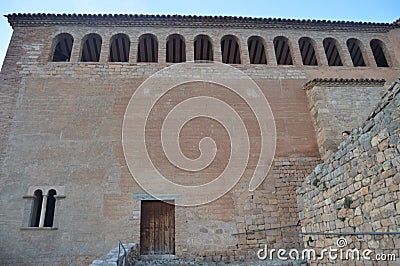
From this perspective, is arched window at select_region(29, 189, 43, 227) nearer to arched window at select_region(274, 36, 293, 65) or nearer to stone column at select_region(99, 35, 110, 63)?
stone column at select_region(99, 35, 110, 63)

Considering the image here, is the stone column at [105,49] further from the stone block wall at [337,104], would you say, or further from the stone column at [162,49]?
the stone block wall at [337,104]

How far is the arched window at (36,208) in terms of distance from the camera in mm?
8398

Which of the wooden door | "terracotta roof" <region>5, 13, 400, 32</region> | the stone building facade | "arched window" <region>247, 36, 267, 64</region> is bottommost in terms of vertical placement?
the wooden door

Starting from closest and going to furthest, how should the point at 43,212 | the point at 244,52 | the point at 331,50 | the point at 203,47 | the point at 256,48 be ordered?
the point at 43,212, the point at 244,52, the point at 203,47, the point at 256,48, the point at 331,50

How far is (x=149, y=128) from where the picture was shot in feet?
31.7

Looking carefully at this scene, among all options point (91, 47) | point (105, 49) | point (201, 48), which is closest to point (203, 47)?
point (201, 48)

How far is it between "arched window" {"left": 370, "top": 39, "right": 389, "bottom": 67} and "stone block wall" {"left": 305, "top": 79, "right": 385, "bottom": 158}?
303 centimetres

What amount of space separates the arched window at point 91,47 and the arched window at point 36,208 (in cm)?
592

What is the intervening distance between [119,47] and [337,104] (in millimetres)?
8665

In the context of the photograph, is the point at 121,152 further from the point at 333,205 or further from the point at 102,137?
the point at 333,205

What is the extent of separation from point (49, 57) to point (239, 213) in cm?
857

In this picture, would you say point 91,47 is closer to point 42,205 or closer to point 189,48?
point 189,48

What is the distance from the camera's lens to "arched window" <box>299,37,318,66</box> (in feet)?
41.0

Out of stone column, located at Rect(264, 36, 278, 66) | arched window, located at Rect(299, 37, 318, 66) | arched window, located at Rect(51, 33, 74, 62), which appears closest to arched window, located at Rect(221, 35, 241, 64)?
stone column, located at Rect(264, 36, 278, 66)
